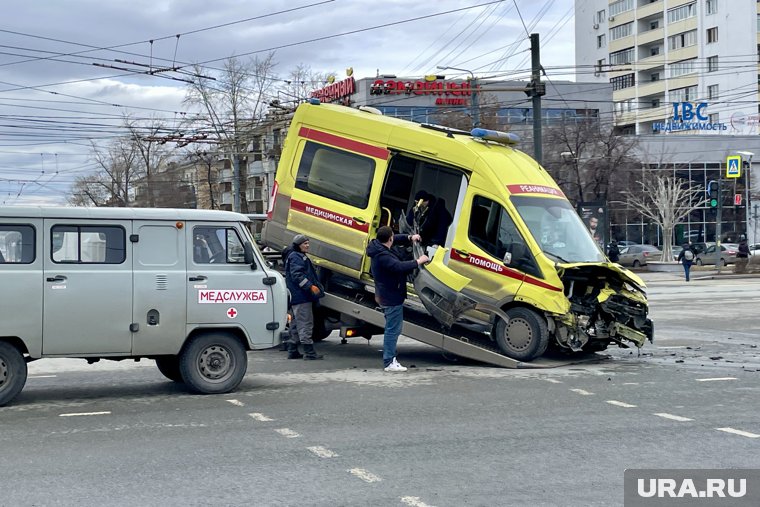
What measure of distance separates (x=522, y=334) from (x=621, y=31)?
83.8 metres

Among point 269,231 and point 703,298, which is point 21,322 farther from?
point 703,298

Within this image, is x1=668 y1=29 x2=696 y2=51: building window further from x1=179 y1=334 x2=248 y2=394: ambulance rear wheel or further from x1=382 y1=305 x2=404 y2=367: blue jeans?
x1=179 y1=334 x2=248 y2=394: ambulance rear wheel

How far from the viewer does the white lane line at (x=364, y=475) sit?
21.6 ft

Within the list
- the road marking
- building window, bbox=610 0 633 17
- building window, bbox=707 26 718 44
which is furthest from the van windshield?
building window, bbox=610 0 633 17

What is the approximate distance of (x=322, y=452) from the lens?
7.41 metres

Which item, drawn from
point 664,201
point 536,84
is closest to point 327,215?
point 536,84

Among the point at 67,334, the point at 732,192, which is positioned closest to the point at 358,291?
the point at 67,334

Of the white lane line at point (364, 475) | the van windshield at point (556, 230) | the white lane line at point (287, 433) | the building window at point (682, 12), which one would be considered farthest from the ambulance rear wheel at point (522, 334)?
the building window at point (682, 12)

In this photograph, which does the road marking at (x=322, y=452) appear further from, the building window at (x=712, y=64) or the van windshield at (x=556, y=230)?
the building window at (x=712, y=64)

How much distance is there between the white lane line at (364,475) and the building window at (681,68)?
8266cm


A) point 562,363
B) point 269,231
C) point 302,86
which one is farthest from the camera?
point 302,86

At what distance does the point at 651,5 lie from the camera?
282 ft

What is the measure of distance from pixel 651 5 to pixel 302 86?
44.2 m

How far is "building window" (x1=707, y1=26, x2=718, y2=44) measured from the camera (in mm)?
80500
